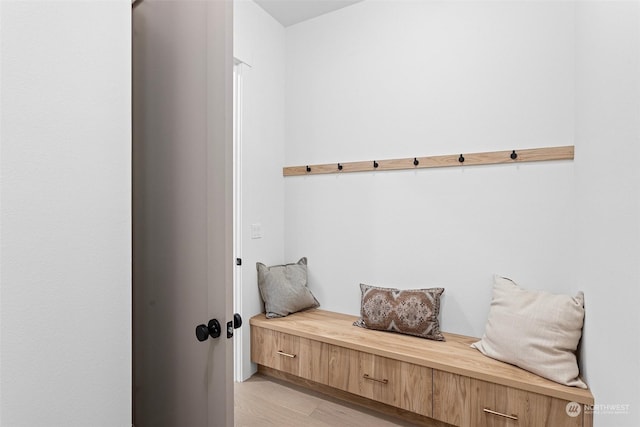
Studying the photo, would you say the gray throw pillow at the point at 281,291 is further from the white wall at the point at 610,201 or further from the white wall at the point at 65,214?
the white wall at the point at 610,201

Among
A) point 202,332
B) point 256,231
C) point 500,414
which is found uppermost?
point 256,231

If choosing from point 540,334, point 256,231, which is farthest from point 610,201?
point 256,231

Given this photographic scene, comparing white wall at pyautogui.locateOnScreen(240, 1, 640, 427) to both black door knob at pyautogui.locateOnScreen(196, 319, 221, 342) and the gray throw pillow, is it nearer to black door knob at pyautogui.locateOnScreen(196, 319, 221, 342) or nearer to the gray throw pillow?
the gray throw pillow

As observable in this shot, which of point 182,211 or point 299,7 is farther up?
point 299,7

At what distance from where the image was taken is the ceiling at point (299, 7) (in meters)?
2.60

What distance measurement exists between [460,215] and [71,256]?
82.5 inches

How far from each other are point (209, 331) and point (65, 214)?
53 cm

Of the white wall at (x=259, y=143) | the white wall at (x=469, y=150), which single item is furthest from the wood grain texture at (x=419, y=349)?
the white wall at (x=259, y=143)

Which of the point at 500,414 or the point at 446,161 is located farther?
the point at 446,161

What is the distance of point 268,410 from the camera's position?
2.17m

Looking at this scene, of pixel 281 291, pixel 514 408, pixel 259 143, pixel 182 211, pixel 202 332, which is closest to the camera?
pixel 202 332

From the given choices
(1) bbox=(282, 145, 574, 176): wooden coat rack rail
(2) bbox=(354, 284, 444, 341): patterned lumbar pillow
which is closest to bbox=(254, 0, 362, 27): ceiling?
(1) bbox=(282, 145, 574, 176): wooden coat rack rail

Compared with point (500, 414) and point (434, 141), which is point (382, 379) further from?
point (434, 141)

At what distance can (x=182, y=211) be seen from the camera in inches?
46.7
